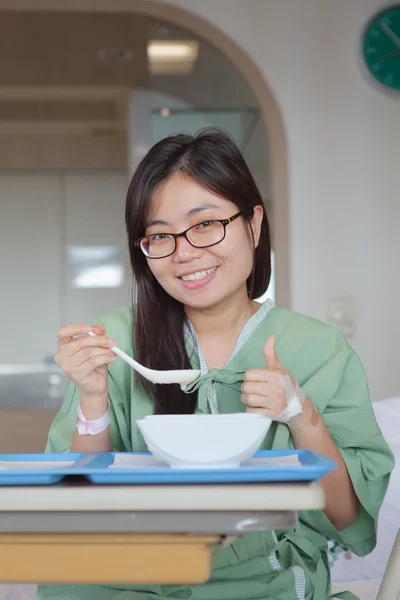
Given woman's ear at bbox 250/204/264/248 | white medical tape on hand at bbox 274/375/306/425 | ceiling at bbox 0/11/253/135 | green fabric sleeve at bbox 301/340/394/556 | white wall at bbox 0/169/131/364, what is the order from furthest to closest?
white wall at bbox 0/169/131/364 → ceiling at bbox 0/11/253/135 → woman's ear at bbox 250/204/264/248 → green fabric sleeve at bbox 301/340/394/556 → white medical tape on hand at bbox 274/375/306/425

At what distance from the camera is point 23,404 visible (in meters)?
3.15

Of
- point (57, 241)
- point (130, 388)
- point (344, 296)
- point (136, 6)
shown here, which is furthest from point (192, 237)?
point (57, 241)

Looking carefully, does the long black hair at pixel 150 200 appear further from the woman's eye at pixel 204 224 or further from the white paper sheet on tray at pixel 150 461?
the white paper sheet on tray at pixel 150 461

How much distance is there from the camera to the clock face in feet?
9.26

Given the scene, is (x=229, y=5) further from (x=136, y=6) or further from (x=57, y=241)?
(x=57, y=241)

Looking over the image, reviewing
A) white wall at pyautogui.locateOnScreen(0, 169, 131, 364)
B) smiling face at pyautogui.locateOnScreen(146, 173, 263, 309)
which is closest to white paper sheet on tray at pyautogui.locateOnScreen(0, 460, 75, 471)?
smiling face at pyautogui.locateOnScreen(146, 173, 263, 309)

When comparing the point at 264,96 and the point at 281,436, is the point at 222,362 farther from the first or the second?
the point at 264,96

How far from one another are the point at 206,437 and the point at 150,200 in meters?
0.58

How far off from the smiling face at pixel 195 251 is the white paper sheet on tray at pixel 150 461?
15.3 inches

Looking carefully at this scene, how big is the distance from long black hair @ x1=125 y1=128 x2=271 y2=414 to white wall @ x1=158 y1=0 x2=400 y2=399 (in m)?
1.54

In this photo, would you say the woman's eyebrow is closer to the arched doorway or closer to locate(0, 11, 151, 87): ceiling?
the arched doorway

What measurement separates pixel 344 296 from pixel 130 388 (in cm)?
168

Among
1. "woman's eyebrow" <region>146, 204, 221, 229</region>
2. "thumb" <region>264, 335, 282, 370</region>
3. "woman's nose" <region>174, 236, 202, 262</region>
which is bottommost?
"thumb" <region>264, 335, 282, 370</region>

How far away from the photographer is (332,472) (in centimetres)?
108
